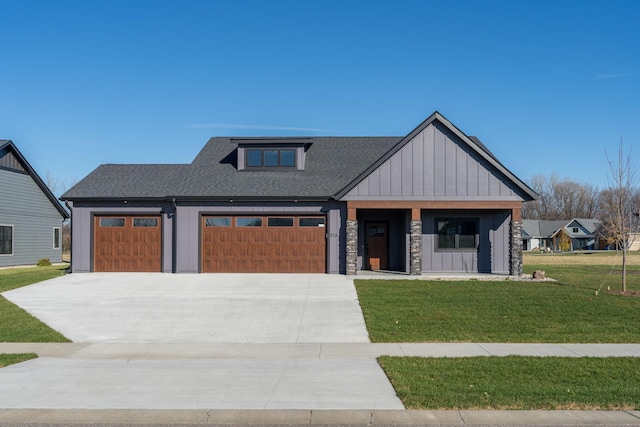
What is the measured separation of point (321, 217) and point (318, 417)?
633 inches

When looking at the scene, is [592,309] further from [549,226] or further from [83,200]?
[549,226]

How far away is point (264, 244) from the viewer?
871 inches

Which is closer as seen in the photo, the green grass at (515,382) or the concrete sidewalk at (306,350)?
the green grass at (515,382)

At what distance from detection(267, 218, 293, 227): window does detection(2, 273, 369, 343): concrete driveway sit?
227cm

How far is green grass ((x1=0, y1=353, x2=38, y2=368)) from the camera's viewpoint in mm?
8812

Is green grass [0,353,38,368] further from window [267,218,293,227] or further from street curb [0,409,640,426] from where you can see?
window [267,218,293,227]

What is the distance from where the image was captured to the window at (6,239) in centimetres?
2934

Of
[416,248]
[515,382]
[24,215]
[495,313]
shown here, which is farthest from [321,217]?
[24,215]

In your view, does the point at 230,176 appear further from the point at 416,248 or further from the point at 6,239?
the point at 6,239

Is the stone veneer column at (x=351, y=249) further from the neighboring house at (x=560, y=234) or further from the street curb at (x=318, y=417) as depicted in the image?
the neighboring house at (x=560, y=234)

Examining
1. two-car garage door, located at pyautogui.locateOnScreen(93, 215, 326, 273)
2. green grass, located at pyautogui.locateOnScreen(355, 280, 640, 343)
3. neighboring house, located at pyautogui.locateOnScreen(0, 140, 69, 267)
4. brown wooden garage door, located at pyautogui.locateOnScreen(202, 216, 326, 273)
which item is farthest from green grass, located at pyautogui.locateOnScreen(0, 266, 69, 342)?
neighboring house, located at pyautogui.locateOnScreen(0, 140, 69, 267)

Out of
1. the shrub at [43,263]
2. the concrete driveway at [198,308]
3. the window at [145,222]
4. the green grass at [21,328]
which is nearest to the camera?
the green grass at [21,328]

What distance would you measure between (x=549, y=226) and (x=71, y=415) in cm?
8998

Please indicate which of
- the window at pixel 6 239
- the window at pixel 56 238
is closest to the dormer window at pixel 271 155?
the window at pixel 6 239
